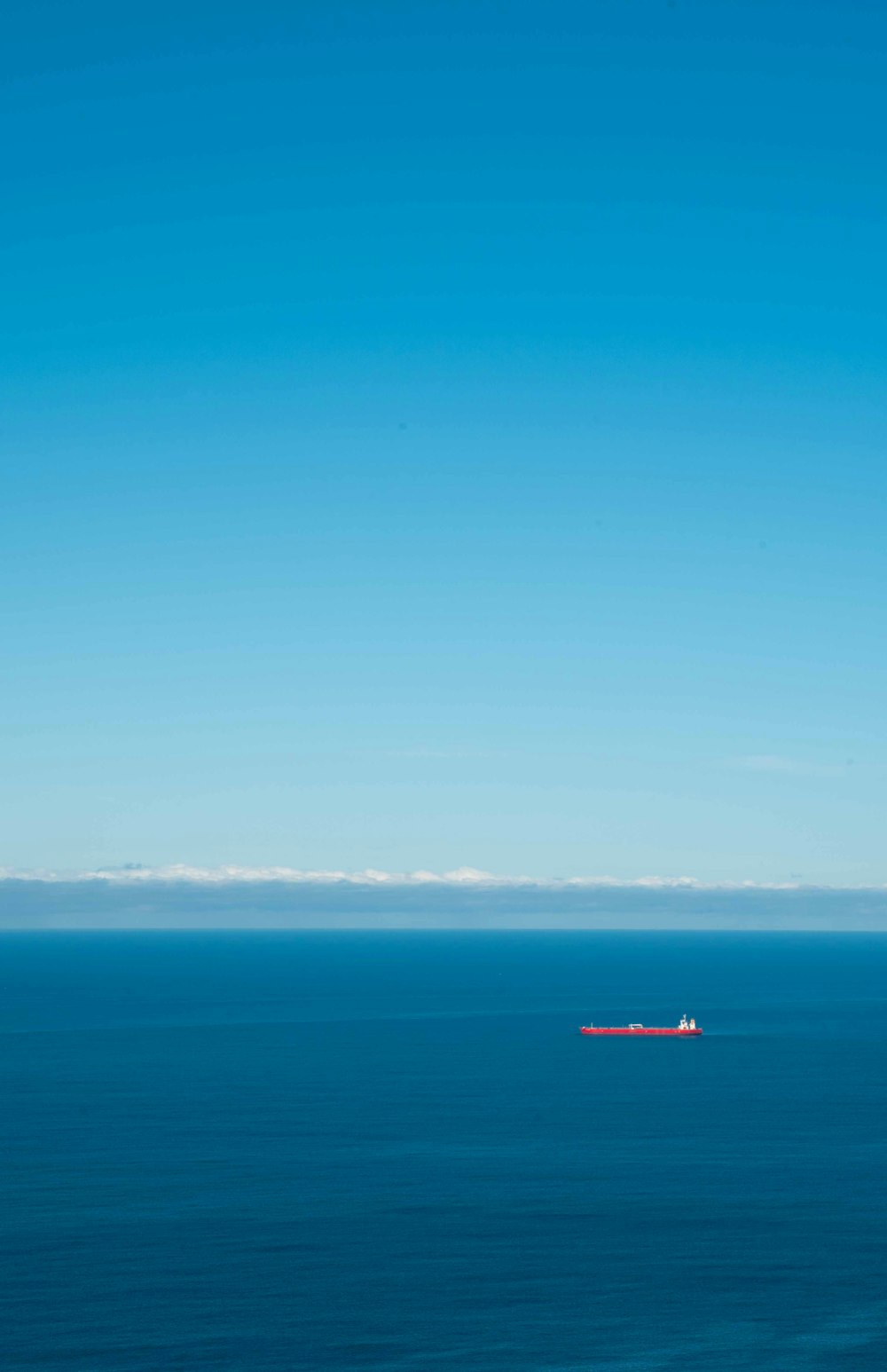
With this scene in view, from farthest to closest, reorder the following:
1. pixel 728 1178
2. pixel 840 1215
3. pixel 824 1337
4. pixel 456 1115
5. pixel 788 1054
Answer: pixel 788 1054
pixel 456 1115
pixel 728 1178
pixel 840 1215
pixel 824 1337

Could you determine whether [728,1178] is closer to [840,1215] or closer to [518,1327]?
[840,1215]

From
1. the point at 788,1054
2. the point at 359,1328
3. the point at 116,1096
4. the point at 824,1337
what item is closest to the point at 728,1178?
the point at 824,1337

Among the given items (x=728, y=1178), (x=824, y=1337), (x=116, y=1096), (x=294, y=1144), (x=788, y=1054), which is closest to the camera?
(x=824, y=1337)

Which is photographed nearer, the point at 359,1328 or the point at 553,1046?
the point at 359,1328

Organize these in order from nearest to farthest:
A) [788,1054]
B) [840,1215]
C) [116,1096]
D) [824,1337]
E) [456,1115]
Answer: [824,1337]
[840,1215]
[456,1115]
[116,1096]
[788,1054]

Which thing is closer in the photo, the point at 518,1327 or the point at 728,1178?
the point at 518,1327

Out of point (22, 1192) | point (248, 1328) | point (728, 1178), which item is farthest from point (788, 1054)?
point (248, 1328)

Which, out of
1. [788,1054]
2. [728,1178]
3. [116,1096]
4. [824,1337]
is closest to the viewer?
[824,1337]

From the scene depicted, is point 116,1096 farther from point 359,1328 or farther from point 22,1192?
point 359,1328

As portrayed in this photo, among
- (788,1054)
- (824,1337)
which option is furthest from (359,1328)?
(788,1054)
